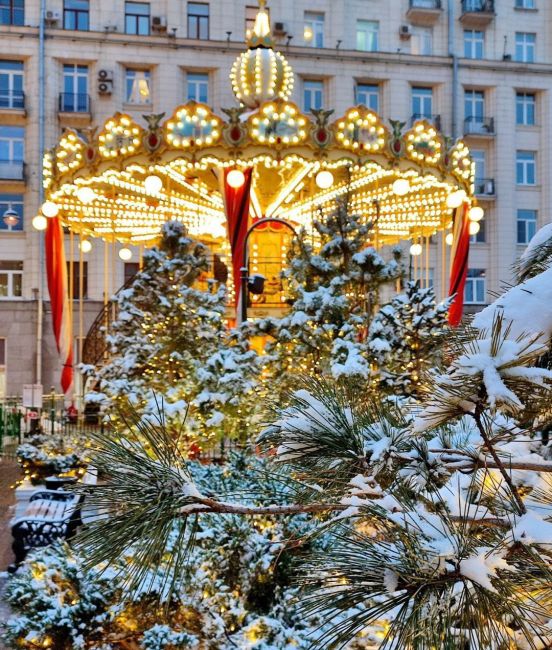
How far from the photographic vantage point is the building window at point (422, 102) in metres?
31.4

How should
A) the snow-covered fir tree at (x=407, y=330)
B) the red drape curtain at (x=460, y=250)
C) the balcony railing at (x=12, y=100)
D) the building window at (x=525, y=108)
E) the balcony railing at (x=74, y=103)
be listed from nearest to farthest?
1. the snow-covered fir tree at (x=407, y=330)
2. the red drape curtain at (x=460, y=250)
3. the balcony railing at (x=12, y=100)
4. the balcony railing at (x=74, y=103)
5. the building window at (x=525, y=108)

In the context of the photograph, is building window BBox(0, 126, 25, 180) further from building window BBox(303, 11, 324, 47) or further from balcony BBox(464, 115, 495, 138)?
balcony BBox(464, 115, 495, 138)

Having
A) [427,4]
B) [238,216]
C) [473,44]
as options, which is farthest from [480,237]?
[238,216]

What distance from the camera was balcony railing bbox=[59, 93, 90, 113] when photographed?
28.3 metres

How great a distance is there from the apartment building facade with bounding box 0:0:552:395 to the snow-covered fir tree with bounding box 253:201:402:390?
16935 millimetres

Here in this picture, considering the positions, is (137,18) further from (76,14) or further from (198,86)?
(198,86)

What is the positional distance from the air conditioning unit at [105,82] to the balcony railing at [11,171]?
4.18m

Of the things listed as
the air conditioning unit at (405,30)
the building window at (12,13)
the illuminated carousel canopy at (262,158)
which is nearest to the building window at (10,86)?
the building window at (12,13)

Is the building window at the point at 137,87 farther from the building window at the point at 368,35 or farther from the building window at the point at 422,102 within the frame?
the building window at the point at 422,102

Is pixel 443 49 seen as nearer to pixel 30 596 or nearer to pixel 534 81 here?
pixel 534 81

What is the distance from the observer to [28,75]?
2795 cm

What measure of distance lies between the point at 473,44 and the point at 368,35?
4807 millimetres

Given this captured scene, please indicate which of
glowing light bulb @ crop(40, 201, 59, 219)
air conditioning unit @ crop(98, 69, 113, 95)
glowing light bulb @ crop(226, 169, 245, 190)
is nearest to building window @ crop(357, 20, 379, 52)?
air conditioning unit @ crop(98, 69, 113, 95)

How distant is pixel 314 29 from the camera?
30719 mm
